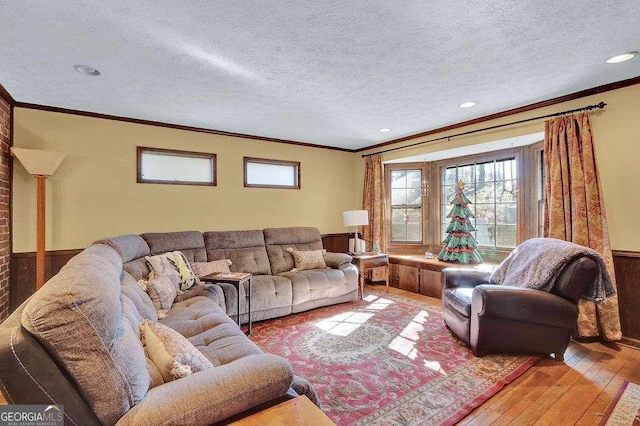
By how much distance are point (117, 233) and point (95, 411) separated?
3209mm

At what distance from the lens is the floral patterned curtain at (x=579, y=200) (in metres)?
2.84

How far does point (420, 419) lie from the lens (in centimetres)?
183

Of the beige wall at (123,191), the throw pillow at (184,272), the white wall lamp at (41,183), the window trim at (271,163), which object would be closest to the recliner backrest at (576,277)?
the throw pillow at (184,272)

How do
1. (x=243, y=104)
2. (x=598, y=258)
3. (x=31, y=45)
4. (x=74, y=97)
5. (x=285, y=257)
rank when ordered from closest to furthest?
(x=31, y=45), (x=598, y=258), (x=74, y=97), (x=243, y=104), (x=285, y=257)

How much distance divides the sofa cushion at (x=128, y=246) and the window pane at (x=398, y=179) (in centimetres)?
396

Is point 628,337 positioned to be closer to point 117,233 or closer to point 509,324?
point 509,324

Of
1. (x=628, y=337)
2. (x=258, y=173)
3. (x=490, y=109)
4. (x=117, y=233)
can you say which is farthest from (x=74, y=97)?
(x=628, y=337)

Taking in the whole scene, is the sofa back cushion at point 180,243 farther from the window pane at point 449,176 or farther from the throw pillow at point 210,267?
the window pane at point 449,176

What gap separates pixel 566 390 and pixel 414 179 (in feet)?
12.1

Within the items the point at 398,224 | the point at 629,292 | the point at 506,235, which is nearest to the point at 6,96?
the point at 398,224

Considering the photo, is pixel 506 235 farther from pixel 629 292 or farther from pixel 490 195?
pixel 629 292

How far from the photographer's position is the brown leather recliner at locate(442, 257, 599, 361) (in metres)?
2.38

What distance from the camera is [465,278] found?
3.19 m

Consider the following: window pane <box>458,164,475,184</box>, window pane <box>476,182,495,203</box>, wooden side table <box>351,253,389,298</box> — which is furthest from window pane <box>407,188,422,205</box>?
wooden side table <box>351,253,389,298</box>
